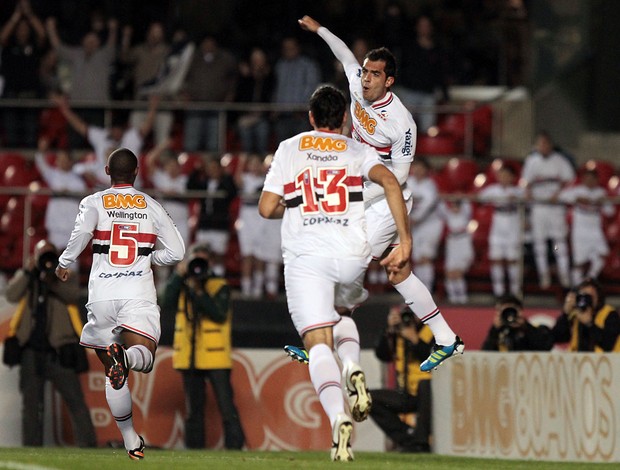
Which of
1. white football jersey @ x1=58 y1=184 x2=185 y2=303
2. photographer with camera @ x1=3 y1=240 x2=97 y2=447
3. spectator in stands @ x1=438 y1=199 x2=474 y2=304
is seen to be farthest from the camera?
spectator in stands @ x1=438 y1=199 x2=474 y2=304

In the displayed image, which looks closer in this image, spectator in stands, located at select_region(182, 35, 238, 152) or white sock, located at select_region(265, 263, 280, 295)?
white sock, located at select_region(265, 263, 280, 295)

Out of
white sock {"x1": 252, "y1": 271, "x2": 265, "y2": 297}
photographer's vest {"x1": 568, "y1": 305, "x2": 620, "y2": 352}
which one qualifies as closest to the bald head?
photographer's vest {"x1": 568, "y1": 305, "x2": 620, "y2": 352}

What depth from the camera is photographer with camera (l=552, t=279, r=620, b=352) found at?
1381 cm

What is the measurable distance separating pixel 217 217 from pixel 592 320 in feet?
16.6

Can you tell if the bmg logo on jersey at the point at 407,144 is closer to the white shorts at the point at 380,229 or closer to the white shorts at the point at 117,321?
the white shorts at the point at 380,229

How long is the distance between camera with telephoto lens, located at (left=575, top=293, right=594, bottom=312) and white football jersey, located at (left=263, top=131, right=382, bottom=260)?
5112 mm

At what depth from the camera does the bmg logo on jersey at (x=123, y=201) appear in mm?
10164

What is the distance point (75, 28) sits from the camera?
21469 mm

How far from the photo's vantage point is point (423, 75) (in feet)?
66.4

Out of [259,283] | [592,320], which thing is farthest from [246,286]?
[592,320]

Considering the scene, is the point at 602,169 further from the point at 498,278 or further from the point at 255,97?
the point at 255,97

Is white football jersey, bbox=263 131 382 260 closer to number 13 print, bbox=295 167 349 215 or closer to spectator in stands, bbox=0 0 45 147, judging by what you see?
number 13 print, bbox=295 167 349 215

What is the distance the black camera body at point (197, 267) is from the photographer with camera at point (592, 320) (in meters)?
3.57

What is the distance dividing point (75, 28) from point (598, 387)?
11.4 metres
